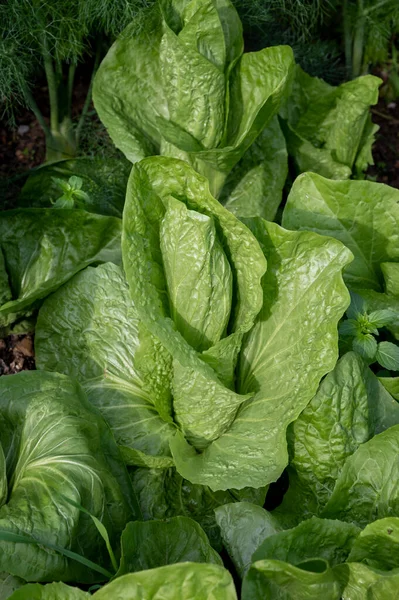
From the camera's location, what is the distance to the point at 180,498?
2062 millimetres

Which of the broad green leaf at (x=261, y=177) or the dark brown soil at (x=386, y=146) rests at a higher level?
the broad green leaf at (x=261, y=177)

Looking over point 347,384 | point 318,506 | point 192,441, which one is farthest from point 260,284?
point 318,506

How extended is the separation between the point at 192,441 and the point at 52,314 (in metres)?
0.58

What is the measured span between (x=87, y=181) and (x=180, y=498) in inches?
44.1

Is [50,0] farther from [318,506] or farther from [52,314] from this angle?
[318,506]

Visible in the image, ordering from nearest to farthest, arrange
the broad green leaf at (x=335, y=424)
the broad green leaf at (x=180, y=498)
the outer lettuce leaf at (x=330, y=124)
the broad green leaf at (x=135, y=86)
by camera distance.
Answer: the broad green leaf at (x=335, y=424), the broad green leaf at (x=180, y=498), the broad green leaf at (x=135, y=86), the outer lettuce leaf at (x=330, y=124)

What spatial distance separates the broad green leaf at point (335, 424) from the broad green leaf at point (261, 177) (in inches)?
28.9

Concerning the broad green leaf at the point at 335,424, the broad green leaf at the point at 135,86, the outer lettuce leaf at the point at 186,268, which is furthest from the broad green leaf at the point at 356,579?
the broad green leaf at the point at 135,86

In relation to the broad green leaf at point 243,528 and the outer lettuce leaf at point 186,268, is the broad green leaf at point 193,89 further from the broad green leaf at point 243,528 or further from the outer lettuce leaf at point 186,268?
the broad green leaf at point 243,528

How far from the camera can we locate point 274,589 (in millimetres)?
1547

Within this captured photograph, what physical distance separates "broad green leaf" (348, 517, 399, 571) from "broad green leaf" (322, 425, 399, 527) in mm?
158

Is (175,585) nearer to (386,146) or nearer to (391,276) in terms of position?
(391,276)

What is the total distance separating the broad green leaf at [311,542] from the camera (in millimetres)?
1635

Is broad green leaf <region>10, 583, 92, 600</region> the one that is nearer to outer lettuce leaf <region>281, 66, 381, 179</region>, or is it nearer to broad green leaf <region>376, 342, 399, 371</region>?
broad green leaf <region>376, 342, 399, 371</region>
